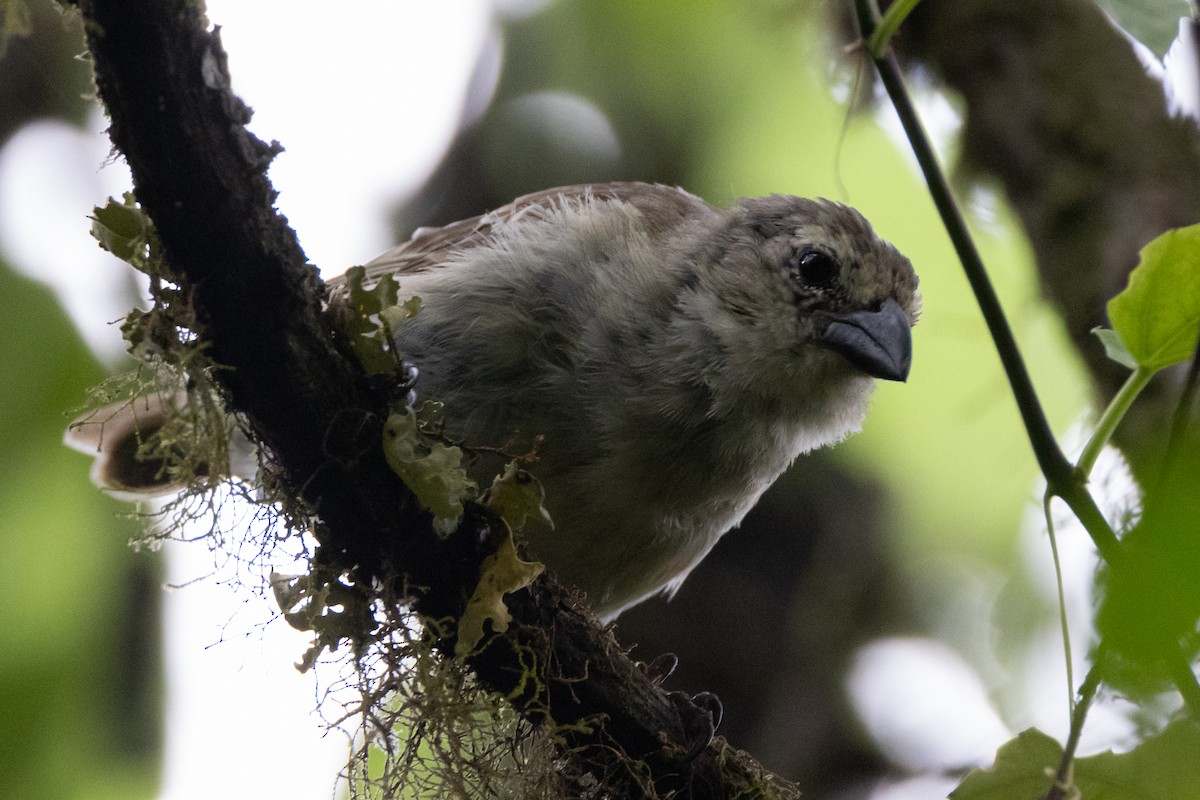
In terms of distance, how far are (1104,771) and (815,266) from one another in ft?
6.63

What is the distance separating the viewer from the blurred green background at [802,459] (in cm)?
397

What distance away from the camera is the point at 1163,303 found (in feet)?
5.51

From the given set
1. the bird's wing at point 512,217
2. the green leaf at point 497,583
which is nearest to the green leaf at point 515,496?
the green leaf at point 497,583

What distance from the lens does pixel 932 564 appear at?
5.50 metres

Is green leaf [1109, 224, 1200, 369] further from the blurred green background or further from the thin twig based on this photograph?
the blurred green background

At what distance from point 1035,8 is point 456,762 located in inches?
147

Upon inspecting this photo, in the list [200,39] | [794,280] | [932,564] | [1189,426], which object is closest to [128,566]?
[794,280]

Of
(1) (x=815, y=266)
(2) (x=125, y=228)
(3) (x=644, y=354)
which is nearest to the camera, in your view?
(2) (x=125, y=228)

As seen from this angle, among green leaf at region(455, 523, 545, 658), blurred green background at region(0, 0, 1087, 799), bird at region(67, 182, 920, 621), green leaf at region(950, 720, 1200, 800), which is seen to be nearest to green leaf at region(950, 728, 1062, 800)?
green leaf at region(950, 720, 1200, 800)

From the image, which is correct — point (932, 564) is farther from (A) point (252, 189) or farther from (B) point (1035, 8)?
(A) point (252, 189)

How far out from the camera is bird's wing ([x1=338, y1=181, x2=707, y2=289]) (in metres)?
3.41

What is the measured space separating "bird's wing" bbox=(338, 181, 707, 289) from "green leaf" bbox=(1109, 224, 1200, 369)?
195 centimetres

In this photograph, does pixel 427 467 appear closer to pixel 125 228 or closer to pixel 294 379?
pixel 294 379

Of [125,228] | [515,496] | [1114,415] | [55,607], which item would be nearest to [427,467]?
[515,496]
